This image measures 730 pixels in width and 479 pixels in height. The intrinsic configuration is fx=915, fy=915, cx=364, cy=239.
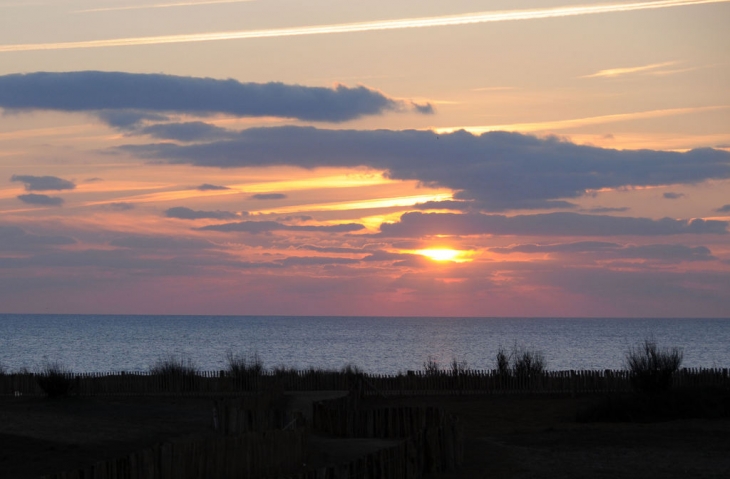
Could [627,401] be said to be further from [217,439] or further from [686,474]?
[217,439]

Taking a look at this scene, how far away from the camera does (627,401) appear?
83.7ft

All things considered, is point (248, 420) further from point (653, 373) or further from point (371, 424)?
point (653, 373)

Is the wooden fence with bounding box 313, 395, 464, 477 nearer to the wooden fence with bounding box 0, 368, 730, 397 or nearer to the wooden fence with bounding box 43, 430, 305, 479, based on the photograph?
the wooden fence with bounding box 43, 430, 305, 479

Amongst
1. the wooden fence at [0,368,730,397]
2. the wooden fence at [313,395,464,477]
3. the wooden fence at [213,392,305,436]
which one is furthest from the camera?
the wooden fence at [0,368,730,397]

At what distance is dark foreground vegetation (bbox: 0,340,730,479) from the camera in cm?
1441

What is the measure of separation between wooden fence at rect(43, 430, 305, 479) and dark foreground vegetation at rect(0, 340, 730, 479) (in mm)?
25

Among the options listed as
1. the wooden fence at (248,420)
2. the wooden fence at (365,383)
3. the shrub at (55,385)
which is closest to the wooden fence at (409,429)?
the wooden fence at (248,420)

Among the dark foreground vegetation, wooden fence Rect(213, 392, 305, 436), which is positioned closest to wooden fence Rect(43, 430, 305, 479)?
the dark foreground vegetation

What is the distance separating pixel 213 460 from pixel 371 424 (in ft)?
24.4

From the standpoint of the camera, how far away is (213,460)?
44.0ft

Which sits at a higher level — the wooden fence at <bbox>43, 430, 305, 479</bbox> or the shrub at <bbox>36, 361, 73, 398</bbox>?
the shrub at <bbox>36, 361, 73, 398</bbox>

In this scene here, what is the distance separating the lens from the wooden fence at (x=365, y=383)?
30078 mm

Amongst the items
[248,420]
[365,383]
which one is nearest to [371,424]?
[248,420]

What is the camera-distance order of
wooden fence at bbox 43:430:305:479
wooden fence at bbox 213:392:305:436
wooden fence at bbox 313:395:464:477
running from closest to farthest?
wooden fence at bbox 43:430:305:479
wooden fence at bbox 313:395:464:477
wooden fence at bbox 213:392:305:436
